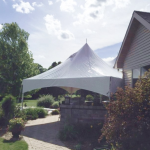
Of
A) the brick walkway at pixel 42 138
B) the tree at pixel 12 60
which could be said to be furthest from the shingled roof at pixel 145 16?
the tree at pixel 12 60

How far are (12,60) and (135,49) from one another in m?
14.0

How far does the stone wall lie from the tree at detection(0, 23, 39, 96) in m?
12.0

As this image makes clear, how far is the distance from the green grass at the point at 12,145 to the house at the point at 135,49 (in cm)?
468

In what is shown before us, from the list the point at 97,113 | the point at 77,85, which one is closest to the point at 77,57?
the point at 77,85

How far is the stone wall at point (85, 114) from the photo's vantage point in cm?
759

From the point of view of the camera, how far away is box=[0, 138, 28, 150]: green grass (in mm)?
5410

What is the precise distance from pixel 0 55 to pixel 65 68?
1196 centimetres

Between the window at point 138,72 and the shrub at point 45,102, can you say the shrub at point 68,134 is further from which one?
the shrub at point 45,102

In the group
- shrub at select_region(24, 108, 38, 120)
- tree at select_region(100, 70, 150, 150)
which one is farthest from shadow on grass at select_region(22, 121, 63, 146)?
tree at select_region(100, 70, 150, 150)

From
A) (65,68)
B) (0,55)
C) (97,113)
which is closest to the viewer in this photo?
(97,113)

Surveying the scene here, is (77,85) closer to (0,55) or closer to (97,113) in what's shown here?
(97,113)

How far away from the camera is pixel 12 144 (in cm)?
579

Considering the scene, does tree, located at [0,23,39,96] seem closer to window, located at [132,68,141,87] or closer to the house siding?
the house siding

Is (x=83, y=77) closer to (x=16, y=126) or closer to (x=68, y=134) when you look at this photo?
(x=68, y=134)
